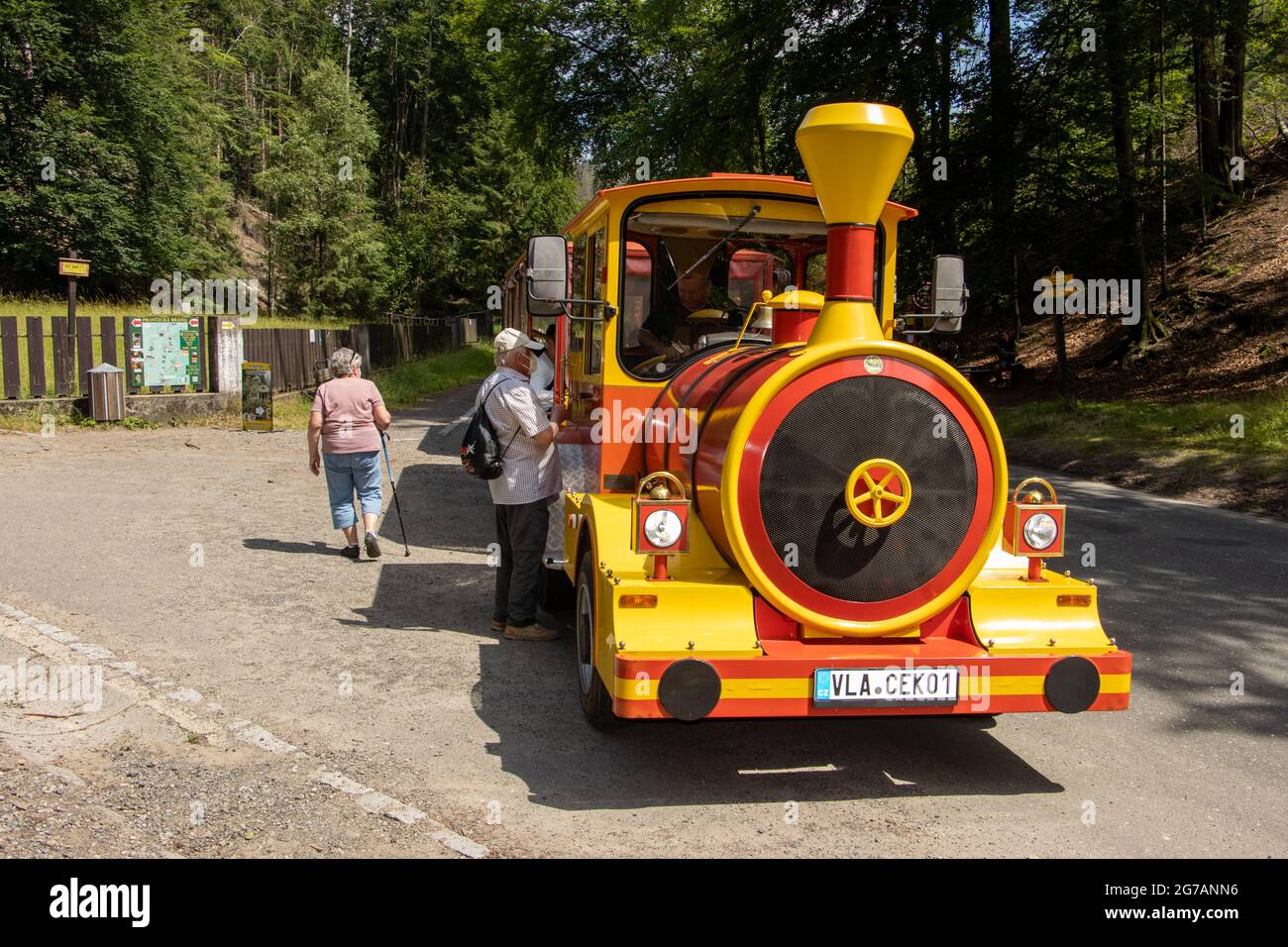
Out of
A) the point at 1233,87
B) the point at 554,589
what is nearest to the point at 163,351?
the point at 554,589

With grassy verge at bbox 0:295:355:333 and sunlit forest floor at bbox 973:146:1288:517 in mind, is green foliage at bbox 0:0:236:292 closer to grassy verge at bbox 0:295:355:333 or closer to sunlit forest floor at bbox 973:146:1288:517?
grassy verge at bbox 0:295:355:333

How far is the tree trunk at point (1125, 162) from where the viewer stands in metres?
16.0

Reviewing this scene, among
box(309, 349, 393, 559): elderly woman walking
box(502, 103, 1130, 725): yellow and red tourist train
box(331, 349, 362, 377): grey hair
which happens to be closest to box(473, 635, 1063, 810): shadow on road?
box(502, 103, 1130, 725): yellow and red tourist train

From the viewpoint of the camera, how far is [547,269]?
5398 mm

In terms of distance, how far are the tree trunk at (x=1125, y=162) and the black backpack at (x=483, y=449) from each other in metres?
14.1

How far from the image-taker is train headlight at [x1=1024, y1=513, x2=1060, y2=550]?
4602mm

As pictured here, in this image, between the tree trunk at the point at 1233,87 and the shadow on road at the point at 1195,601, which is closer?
the shadow on road at the point at 1195,601

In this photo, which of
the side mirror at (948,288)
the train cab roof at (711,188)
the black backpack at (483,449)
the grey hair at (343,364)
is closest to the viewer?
the side mirror at (948,288)

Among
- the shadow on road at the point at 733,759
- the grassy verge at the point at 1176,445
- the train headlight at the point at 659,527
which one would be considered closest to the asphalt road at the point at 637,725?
the shadow on road at the point at 733,759

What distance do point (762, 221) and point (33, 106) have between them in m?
32.3

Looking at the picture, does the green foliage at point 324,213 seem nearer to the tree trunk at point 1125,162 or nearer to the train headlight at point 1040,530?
the tree trunk at point 1125,162

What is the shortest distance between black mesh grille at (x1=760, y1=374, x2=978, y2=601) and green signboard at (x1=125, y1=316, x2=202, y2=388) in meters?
15.6

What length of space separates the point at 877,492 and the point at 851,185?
126 cm

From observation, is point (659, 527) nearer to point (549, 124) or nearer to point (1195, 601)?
point (1195, 601)
